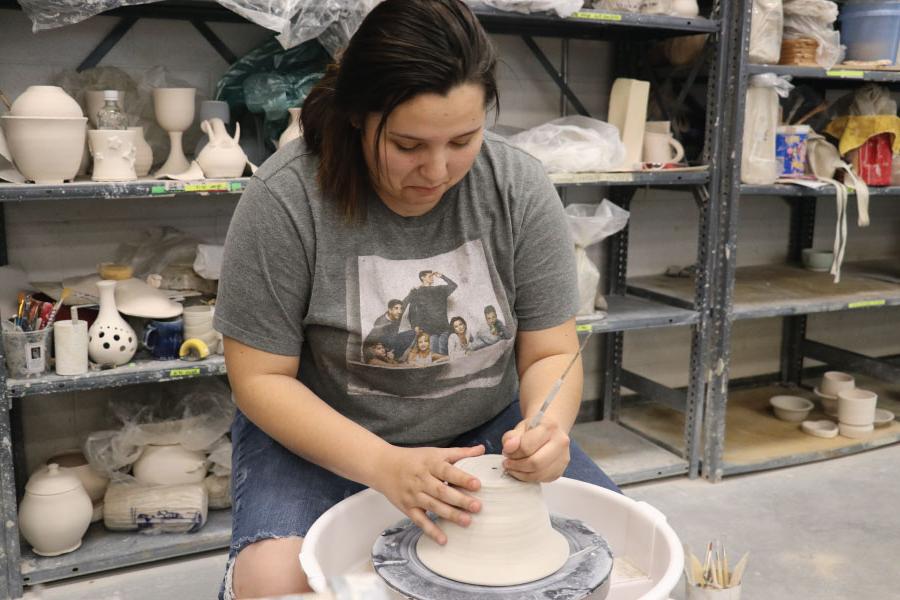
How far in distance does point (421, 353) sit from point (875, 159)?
2.20 metres

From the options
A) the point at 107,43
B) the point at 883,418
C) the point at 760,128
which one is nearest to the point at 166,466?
the point at 107,43

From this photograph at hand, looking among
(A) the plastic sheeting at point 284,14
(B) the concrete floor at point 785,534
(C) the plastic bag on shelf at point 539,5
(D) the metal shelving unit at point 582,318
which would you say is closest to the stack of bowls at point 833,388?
(B) the concrete floor at point 785,534

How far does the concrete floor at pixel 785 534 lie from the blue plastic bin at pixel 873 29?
4.50 feet

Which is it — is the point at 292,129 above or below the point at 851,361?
above

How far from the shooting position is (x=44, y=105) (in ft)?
6.42

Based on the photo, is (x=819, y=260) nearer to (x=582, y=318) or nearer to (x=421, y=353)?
(x=582, y=318)

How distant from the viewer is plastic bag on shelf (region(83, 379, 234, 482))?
2.31 m

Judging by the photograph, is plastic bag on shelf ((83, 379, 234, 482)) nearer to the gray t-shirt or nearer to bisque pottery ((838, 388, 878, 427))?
the gray t-shirt

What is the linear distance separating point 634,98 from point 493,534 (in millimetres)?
1873

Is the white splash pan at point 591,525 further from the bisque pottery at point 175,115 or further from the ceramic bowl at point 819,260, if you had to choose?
the ceramic bowl at point 819,260

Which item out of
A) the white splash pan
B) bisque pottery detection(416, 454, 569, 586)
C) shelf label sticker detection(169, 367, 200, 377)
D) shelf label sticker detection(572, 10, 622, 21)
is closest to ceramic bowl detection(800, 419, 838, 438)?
shelf label sticker detection(572, 10, 622, 21)

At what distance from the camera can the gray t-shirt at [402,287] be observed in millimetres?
1286

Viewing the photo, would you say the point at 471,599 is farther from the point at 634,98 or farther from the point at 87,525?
the point at 634,98

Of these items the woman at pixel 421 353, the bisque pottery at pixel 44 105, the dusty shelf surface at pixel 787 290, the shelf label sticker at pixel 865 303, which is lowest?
the shelf label sticker at pixel 865 303
